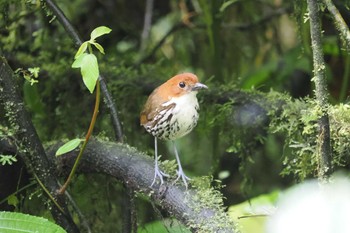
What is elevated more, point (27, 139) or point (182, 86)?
point (27, 139)

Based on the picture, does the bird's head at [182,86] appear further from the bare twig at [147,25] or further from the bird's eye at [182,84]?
the bare twig at [147,25]

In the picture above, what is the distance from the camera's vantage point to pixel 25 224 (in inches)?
67.2

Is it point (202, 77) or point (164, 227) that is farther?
point (202, 77)

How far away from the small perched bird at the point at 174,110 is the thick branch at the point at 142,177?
0.13 m

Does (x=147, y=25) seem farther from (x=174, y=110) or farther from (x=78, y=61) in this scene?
(x=78, y=61)

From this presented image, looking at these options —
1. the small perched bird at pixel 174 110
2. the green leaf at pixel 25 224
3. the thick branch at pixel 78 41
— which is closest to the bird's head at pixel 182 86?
the small perched bird at pixel 174 110

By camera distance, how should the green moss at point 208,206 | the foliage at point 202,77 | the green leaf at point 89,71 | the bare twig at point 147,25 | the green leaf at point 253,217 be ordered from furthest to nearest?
1. the bare twig at point 147,25
2. the foliage at point 202,77
3. the green leaf at point 253,217
4. the green moss at point 208,206
5. the green leaf at point 89,71

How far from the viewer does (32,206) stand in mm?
2455

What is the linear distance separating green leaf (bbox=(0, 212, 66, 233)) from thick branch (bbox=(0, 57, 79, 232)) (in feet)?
1.28

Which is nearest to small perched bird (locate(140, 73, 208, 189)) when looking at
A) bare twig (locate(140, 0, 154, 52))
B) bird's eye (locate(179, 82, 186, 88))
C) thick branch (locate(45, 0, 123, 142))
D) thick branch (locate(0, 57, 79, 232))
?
bird's eye (locate(179, 82, 186, 88))

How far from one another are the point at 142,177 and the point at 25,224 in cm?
48

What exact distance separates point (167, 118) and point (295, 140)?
0.50m

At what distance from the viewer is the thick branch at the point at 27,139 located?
6.71 ft

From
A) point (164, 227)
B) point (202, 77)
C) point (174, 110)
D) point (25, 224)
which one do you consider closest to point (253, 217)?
point (164, 227)
